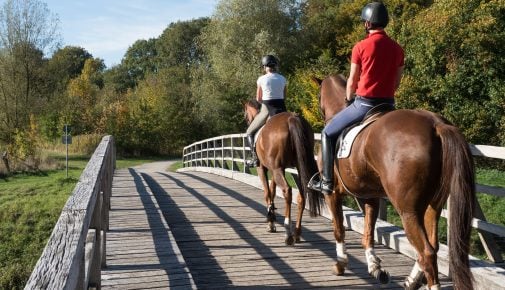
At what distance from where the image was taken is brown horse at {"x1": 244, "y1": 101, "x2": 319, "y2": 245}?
6336 mm

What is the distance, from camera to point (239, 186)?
12391mm

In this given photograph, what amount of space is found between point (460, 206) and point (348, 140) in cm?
136

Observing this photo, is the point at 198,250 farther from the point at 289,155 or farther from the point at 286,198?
the point at 289,155

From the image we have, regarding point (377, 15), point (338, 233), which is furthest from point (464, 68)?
point (377, 15)

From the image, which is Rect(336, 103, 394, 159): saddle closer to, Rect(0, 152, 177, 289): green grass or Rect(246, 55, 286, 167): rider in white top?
Rect(246, 55, 286, 167): rider in white top

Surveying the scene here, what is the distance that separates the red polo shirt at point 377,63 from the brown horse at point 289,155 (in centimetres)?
194

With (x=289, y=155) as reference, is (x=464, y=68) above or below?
above

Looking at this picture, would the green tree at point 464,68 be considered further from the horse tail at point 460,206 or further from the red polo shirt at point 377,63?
the horse tail at point 460,206

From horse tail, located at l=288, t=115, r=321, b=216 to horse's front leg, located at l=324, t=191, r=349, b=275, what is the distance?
0.98 metres

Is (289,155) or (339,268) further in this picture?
(289,155)

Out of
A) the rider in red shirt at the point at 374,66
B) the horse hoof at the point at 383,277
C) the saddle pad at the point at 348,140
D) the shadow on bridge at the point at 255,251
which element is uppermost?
the rider in red shirt at the point at 374,66

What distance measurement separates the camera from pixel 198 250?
6.03 meters

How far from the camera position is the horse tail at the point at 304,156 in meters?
6.32

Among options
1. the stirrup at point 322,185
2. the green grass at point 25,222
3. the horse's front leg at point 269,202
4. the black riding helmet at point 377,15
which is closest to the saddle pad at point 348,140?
the stirrup at point 322,185
